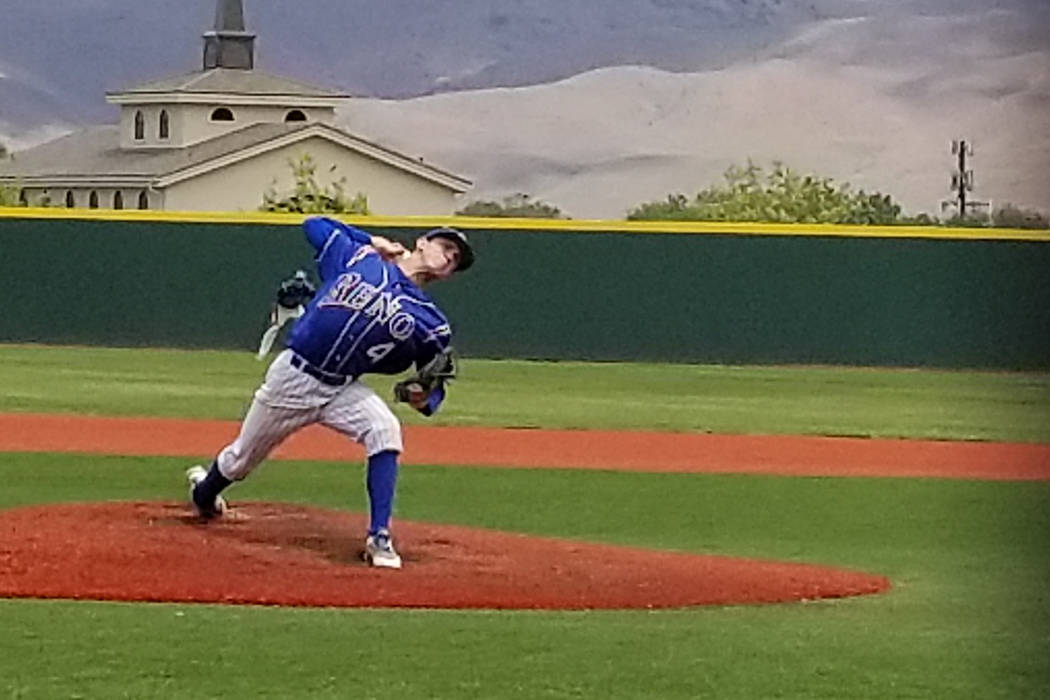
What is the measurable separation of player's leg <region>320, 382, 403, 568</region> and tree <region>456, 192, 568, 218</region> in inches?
1038

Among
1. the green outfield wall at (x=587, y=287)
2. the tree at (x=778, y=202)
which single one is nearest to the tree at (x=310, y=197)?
the tree at (x=778, y=202)

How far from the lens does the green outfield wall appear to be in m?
21.0

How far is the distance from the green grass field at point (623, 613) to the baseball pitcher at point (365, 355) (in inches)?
35.7

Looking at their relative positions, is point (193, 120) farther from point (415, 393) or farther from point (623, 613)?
point (623, 613)

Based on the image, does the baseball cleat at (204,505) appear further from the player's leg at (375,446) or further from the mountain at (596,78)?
the mountain at (596,78)

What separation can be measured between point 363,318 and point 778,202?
24.5 meters

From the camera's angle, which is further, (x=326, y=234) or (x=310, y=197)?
(x=310, y=197)

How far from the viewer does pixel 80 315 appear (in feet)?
69.3

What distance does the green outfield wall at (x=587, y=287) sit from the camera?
2103 centimetres

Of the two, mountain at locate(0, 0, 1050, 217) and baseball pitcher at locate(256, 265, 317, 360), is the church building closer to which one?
mountain at locate(0, 0, 1050, 217)

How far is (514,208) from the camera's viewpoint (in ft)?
112

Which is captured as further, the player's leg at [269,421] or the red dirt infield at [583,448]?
the red dirt infield at [583,448]

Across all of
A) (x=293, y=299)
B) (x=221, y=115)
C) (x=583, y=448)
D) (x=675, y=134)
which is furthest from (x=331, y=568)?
(x=221, y=115)

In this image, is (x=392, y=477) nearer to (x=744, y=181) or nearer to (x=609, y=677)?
(x=609, y=677)
